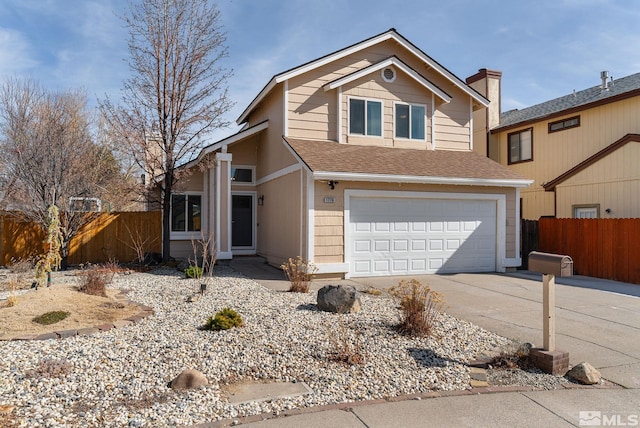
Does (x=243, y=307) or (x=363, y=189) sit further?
(x=363, y=189)

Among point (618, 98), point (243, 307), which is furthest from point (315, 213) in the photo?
point (618, 98)

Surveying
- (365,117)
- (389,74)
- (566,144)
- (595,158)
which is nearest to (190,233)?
(365,117)

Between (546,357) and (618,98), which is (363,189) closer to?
(546,357)

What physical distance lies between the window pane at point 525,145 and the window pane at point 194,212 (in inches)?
558

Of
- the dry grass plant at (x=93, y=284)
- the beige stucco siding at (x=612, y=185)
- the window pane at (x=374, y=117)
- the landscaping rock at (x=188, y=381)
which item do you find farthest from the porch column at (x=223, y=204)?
the beige stucco siding at (x=612, y=185)

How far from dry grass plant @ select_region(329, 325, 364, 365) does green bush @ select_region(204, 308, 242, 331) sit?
57.9 inches

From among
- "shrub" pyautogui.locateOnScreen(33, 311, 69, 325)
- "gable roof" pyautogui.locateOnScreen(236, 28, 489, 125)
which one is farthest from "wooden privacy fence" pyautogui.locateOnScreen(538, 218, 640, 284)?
"shrub" pyautogui.locateOnScreen(33, 311, 69, 325)

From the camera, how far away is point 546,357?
503 centimetres

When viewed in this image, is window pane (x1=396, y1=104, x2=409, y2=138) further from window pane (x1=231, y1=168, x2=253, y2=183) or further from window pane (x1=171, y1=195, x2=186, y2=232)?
window pane (x1=171, y1=195, x2=186, y2=232)

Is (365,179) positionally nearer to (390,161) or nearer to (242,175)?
A: (390,161)

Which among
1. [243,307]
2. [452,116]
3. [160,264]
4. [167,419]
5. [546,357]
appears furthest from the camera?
[452,116]

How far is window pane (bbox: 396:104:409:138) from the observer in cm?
1384

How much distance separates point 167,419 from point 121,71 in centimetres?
1279

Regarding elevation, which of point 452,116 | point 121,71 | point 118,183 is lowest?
point 118,183
